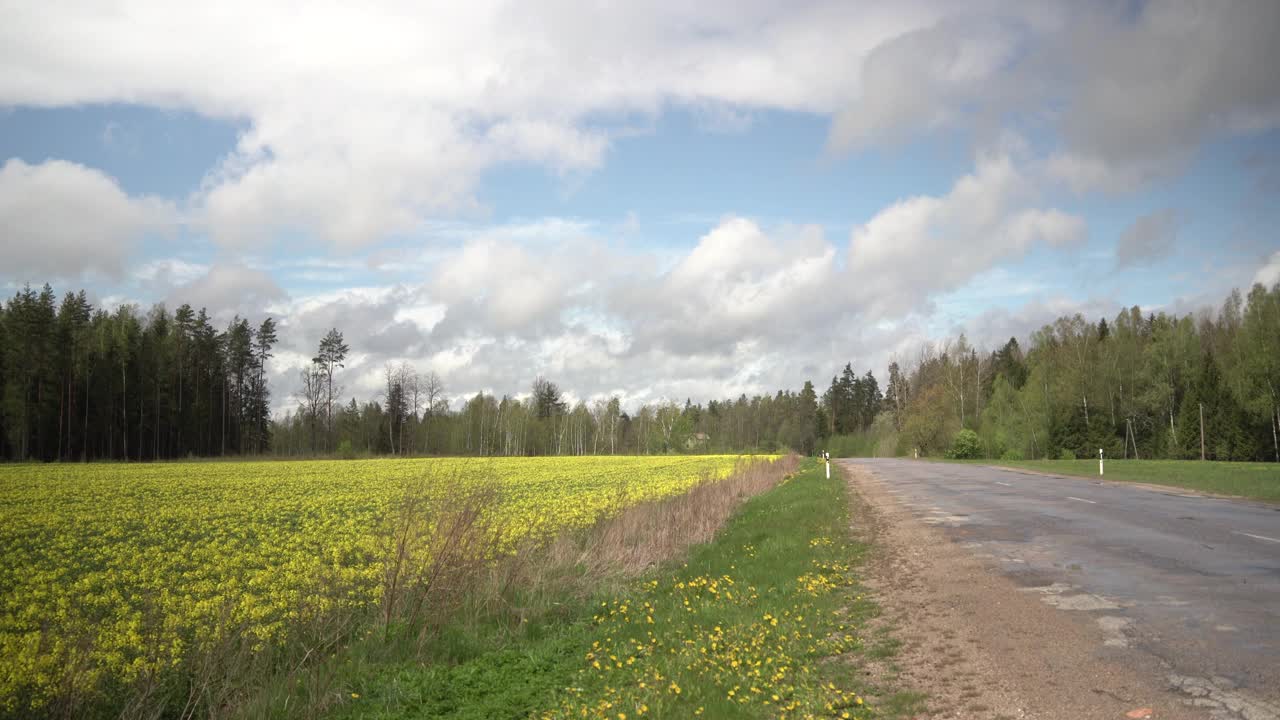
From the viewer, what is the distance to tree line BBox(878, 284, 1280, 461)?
5597 cm

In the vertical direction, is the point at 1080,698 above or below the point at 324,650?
above

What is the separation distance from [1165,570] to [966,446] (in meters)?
69.0

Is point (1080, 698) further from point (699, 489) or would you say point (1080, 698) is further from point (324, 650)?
point (699, 489)

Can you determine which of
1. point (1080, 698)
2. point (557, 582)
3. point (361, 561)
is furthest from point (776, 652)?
point (361, 561)

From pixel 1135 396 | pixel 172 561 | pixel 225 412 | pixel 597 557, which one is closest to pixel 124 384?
pixel 225 412

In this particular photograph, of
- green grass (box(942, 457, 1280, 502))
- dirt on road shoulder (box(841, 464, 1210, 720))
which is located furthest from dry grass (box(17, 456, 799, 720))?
green grass (box(942, 457, 1280, 502))

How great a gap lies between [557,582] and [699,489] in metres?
11.5

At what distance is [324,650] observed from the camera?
9188 millimetres

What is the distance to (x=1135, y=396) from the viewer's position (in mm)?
70938

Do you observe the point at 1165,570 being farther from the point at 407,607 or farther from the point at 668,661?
the point at 407,607

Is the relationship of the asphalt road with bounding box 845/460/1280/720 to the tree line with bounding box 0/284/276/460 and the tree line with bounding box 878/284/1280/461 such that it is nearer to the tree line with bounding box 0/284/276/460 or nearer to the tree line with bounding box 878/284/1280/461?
the tree line with bounding box 878/284/1280/461

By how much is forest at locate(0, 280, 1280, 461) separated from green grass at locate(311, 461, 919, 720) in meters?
60.5

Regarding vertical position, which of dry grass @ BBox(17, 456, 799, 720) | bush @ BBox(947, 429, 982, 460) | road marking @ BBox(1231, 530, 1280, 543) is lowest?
bush @ BBox(947, 429, 982, 460)

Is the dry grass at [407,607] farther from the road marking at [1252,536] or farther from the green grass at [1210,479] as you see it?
the green grass at [1210,479]
